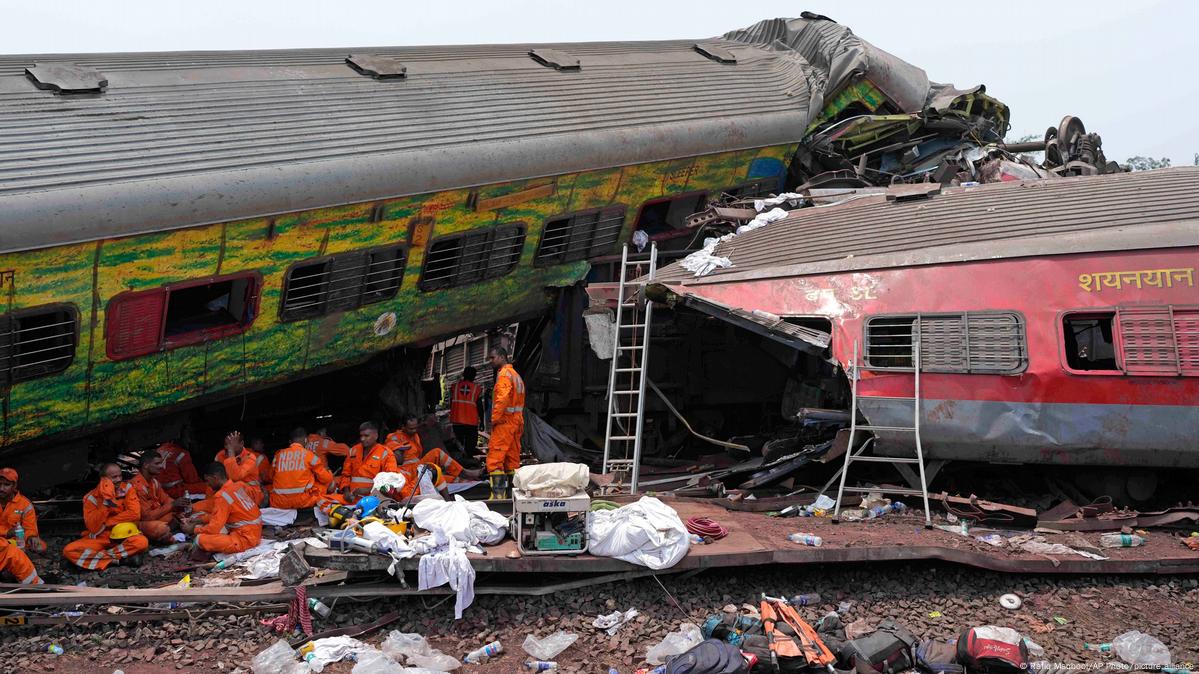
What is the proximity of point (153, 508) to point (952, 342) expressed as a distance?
26.2ft

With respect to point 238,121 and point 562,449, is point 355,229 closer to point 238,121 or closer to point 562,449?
point 238,121

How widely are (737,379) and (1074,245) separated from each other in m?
4.68

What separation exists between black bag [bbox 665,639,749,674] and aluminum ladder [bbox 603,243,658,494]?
12.5 feet

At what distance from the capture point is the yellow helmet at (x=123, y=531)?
9852 mm

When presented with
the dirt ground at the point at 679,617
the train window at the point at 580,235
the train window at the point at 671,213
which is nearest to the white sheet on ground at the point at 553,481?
the dirt ground at the point at 679,617

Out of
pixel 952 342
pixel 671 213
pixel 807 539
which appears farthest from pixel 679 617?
pixel 671 213

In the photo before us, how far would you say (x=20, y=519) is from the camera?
946 cm

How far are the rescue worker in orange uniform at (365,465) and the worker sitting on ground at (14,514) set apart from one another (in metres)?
2.89

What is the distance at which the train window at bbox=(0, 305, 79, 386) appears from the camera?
31.1ft

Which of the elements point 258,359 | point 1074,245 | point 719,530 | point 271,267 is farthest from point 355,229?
point 1074,245

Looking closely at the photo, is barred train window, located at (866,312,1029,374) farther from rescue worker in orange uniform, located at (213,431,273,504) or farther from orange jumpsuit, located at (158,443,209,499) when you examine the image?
orange jumpsuit, located at (158,443,209,499)

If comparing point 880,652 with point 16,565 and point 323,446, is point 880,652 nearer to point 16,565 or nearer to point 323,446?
point 323,446

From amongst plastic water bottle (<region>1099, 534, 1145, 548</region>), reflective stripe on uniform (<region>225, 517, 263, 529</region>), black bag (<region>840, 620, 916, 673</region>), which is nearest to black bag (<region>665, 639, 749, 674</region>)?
black bag (<region>840, 620, 916, 673</region>)

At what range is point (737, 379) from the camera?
45.4 ft
